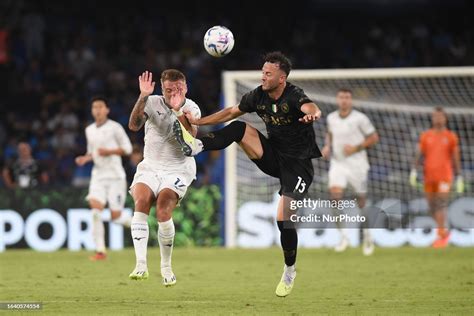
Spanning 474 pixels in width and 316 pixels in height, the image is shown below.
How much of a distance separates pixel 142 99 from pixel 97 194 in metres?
6.16

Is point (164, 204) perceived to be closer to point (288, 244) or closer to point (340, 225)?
point (288, 244)

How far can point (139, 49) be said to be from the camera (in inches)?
1013

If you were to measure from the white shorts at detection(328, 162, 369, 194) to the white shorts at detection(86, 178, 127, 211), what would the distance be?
Result: 11.7 feet

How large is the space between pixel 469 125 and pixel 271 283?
30.6 ft

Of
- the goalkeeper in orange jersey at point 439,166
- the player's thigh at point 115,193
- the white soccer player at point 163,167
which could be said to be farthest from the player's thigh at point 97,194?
the goalkeeper in orange jersey at point 439,166

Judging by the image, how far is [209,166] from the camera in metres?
21.5

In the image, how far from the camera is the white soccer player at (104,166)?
1582cm

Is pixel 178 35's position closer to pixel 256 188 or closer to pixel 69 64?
pixel 69 64

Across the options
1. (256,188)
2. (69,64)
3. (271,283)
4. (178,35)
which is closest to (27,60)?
(69,64)

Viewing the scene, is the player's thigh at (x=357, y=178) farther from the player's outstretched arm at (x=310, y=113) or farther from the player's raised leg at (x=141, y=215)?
the player's outstretched arm at (x=310, y=113)

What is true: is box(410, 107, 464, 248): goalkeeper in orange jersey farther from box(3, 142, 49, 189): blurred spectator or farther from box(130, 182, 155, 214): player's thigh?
box(130, 182, 155, 214): player's thigh

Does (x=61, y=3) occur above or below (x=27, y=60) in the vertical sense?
above

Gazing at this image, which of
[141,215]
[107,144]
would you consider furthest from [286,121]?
[107,144]

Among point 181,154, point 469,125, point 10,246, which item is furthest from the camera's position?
point 469,125
